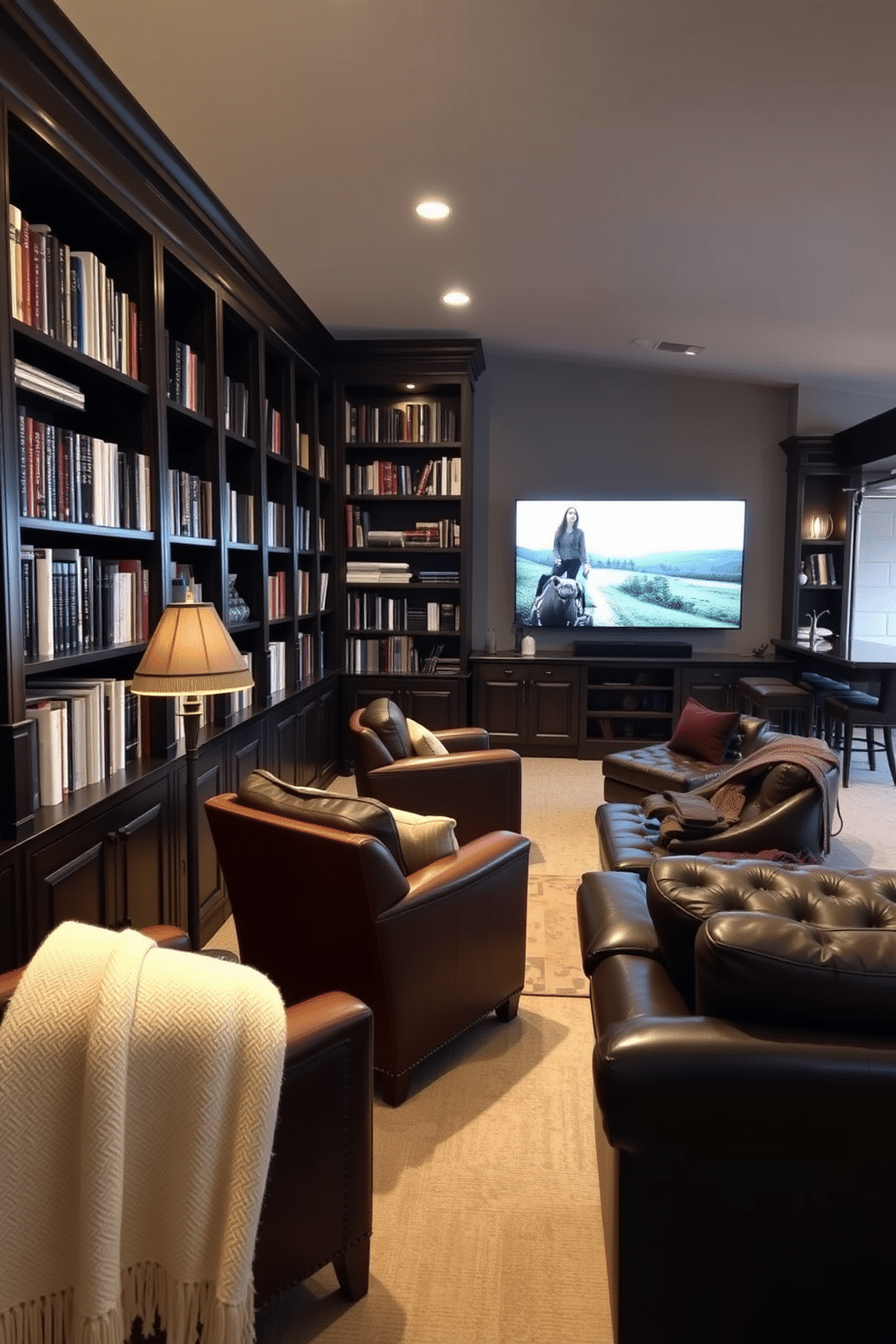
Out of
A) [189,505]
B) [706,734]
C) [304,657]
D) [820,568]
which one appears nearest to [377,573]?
[304,657]

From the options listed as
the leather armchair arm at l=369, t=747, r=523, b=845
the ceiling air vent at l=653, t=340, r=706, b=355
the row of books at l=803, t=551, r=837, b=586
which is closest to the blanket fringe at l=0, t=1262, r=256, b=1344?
the leather armchair arm at l=369, t=747, r=523, b=845

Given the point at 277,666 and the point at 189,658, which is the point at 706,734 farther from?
the point at 189,658

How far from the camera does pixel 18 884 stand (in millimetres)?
2178

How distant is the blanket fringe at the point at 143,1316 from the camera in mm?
1315

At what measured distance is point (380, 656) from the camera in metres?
6.38

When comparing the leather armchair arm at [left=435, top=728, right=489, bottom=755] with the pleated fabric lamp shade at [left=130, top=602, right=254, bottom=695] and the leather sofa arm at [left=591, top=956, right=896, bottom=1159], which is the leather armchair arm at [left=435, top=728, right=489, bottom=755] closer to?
the pleated fabric lamp shade at [left=130, top=602, right=254, bottom=695]

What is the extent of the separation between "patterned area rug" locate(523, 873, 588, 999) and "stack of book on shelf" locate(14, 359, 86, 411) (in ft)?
7.71

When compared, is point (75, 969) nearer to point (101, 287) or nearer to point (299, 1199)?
point (299, 1199)

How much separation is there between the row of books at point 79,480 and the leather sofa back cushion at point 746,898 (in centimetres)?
185

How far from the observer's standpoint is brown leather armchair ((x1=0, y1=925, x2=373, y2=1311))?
5.17ft

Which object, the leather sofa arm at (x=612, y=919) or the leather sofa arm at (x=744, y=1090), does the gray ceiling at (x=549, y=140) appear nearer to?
the leather sofa arm at (x=612, y=919)

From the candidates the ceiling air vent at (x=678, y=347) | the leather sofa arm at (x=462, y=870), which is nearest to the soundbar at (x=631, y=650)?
the ceiling air vent at (x=678, y=347)

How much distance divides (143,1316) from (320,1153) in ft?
Answer: 1.20

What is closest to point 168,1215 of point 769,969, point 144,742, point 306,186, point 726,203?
point 769,969
